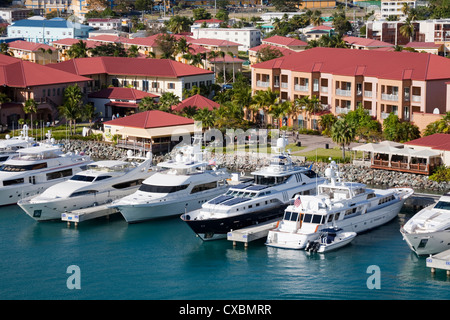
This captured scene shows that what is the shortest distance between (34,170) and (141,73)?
36958 mm

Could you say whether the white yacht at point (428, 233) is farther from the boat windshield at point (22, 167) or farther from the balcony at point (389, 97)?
the balcony at point (389, 97)

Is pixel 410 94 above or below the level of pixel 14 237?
above

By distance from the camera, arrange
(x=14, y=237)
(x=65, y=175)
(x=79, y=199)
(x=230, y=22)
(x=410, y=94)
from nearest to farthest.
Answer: (x=14, y=237), (x=79, y=199), (x=65, y=175), (x=410, y=94), (x=230, y=22)

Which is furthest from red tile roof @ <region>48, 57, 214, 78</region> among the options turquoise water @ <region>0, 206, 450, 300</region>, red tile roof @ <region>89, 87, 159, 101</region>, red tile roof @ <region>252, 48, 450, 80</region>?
turquoise water @ <region>0, 206, 450, 300</region>

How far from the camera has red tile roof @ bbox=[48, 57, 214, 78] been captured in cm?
9200

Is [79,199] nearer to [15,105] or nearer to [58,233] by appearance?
[58,233]

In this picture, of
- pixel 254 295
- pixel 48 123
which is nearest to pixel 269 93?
pixel 48 123

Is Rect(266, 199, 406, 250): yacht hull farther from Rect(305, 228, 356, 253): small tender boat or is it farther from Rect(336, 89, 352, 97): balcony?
Rect(336, 89, 352, 97): balcony

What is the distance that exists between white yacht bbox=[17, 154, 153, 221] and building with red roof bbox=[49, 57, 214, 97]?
33814 millimetres

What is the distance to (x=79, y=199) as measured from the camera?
175 feet

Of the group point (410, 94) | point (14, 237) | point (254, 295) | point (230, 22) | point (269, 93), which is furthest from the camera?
point (230, 22)

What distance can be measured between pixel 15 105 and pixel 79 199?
106ft

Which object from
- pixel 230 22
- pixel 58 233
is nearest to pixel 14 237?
pixel 58 233

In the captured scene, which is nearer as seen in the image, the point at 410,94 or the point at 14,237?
the point at 14,237
